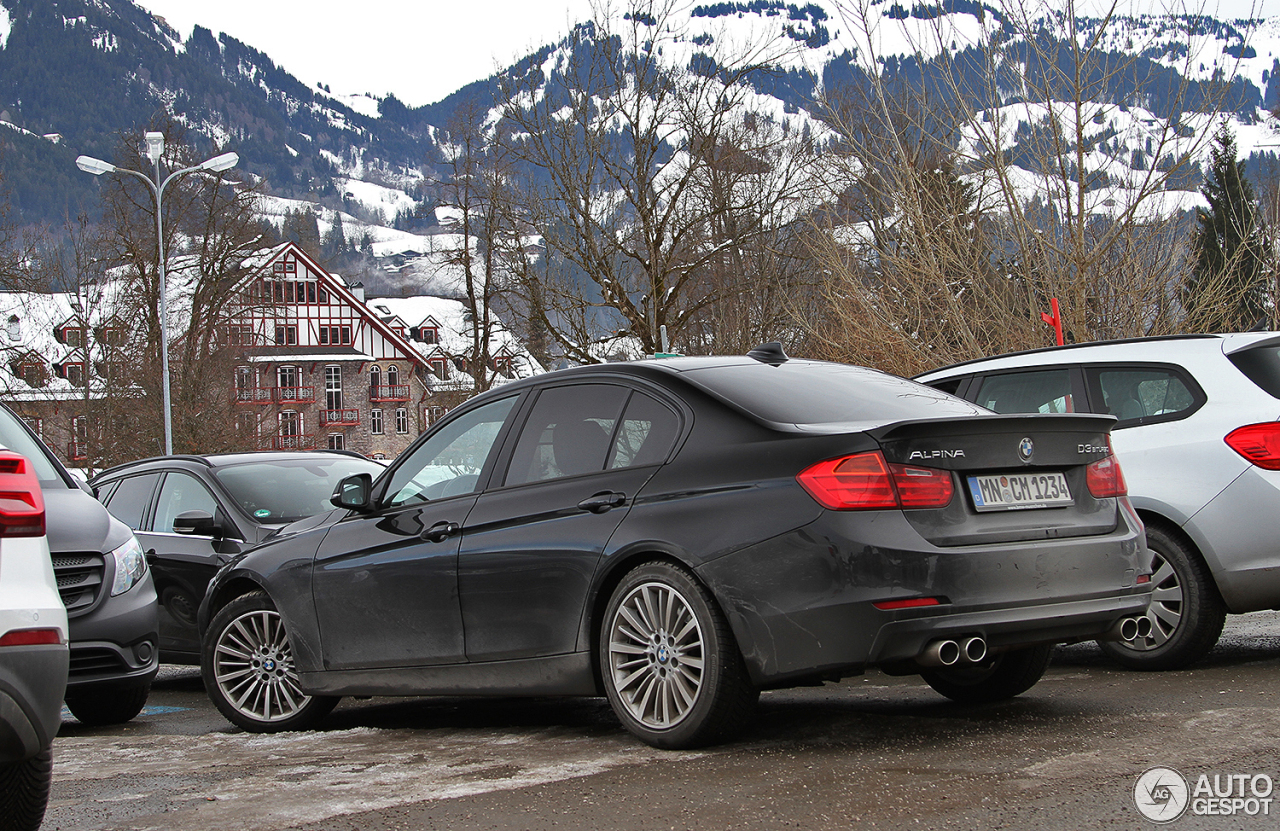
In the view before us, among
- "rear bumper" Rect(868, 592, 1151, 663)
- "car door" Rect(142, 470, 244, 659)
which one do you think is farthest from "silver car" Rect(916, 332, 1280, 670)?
"car door" Rect(142, 470, 244, 659)

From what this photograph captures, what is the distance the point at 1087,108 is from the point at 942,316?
3.54 meters

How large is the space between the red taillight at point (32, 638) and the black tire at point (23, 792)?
0.50 m

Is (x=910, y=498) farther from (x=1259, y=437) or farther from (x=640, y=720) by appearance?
(x=1259, y=437)

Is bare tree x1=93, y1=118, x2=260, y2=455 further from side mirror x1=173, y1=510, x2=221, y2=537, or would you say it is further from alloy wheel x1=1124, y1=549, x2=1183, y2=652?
alloy wheel x1=1124, y1=549, x2=1183, y2=652

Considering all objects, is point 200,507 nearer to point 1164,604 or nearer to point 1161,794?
point 1164,604

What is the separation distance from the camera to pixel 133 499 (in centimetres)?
979

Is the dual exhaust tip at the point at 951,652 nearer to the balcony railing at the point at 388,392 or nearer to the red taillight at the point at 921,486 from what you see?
the red taillight at the point at 921,486

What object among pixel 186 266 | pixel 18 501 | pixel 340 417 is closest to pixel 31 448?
pixel 18 501

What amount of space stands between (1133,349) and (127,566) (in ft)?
18.0

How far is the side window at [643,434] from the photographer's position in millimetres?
5250

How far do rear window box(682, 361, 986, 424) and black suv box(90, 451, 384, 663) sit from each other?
3.73 m

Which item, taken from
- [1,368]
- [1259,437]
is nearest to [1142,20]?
[1259,437]

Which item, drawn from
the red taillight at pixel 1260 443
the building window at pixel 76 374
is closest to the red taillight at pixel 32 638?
the red taillight at pixel 1260 443

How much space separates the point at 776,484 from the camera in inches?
187
